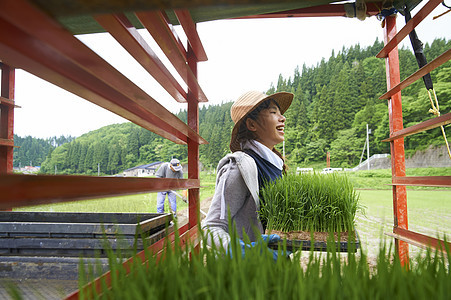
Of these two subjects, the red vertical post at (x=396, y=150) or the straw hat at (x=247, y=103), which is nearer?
the straw hat at (x=247, y=103)

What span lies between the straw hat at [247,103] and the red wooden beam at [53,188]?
139 centimetres

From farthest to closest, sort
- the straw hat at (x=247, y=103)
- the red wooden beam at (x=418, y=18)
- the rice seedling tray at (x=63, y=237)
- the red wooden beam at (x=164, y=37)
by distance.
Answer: the straw hat at (x=247, y=103) → the red wooden beam at (x=418, y=18) → the rice seedling tray at (x=63, y=237) → the red wooden beam at (x=164, y=37)

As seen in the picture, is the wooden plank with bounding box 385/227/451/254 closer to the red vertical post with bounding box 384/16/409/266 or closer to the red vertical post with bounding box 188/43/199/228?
the red vertical post with bounding box 384/16/409/266

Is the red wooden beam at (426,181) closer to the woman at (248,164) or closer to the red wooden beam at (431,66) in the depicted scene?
the red wooden beam at (431,66)

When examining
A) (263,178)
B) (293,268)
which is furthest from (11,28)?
(263,178)

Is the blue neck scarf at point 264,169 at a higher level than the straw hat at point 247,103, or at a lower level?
lower

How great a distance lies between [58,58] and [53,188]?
17 cm

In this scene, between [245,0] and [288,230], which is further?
[288,230]

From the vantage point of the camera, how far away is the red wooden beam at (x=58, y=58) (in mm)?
294

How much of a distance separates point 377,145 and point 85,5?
137ft

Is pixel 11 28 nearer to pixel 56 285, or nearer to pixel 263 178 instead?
pixel 56 285

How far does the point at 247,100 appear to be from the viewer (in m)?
1.93

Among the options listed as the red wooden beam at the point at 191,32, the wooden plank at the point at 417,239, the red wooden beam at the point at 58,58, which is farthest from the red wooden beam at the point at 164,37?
the wooden plank at the point at 417,239

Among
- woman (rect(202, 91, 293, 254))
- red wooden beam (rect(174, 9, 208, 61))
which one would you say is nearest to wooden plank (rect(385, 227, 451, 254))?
woman (rect(202, 91, 293, 254))
